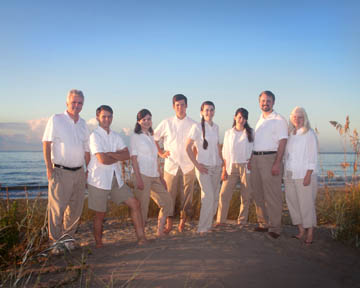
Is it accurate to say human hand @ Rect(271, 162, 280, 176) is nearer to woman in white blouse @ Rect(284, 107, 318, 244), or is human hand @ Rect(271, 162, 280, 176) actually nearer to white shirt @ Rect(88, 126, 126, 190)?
woman in white blouse @ Rect(284, 107, 318, 244)

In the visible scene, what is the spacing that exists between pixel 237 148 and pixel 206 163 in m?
0.94

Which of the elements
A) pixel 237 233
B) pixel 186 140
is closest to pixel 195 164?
pixel 186 140

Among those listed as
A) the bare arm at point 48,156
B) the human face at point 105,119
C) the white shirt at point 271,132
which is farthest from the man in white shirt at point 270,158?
the bare arm at point 48,156

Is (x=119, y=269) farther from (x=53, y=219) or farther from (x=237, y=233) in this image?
(x=237, y=233)

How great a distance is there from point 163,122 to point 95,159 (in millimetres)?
1483

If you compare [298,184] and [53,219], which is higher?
[298,184]

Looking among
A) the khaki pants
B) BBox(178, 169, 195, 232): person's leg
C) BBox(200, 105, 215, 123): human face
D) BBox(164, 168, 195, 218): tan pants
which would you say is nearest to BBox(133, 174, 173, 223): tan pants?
BBox(164, 168, 195, 218): tan pants

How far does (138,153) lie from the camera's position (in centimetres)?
529

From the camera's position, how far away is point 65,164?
193 inches

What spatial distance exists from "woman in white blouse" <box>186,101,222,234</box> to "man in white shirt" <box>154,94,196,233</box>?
0.25m

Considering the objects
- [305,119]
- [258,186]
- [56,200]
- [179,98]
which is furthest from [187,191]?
[305,119]

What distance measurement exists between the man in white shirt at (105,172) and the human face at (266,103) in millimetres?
2333

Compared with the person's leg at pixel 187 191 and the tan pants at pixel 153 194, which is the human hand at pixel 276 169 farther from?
the tan pants at pixel 153 194

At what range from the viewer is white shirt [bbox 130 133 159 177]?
5.25 metres
